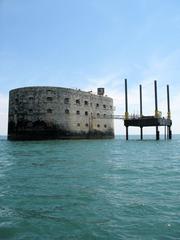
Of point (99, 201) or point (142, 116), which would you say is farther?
point (142, 116)

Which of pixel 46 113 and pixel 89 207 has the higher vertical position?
pixel 46 113

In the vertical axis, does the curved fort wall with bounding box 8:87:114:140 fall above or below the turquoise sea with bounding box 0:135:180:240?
above

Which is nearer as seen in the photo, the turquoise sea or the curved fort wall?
the turquoise sea

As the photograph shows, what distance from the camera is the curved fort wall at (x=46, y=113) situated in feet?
134

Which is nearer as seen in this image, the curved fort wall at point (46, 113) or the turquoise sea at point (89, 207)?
the turquoise sea at point (89, 207)

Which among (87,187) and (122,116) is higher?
(122,116)

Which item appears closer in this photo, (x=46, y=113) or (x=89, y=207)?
(x=89, y=207)

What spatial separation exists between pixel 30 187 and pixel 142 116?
37026 millimetres

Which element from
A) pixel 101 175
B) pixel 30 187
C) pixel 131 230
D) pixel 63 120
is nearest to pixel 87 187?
pixel 30 187

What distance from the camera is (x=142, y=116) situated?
44594mm

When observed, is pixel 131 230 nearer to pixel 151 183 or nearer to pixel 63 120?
pixel 151 183

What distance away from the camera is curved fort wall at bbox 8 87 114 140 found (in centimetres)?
4075

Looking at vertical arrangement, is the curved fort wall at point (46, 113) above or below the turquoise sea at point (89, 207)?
above

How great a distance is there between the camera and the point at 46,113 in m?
40.8
